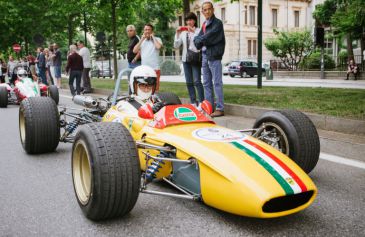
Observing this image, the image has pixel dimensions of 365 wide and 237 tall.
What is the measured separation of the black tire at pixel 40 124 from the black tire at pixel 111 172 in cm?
213

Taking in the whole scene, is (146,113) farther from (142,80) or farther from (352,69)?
(352,69)

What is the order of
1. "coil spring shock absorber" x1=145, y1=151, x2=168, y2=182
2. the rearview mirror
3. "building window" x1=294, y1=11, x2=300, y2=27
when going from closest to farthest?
"coil spring shock absorber" x1=145, y1=151, x2=168, y2=182, the rearview mirror, "building window" x1=294, y1=11, x2=300, y2=27

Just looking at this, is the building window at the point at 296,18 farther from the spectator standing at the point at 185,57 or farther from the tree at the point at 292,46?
the spectator standing at the point at 185,57

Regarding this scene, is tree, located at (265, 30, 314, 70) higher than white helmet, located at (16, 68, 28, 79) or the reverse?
higher

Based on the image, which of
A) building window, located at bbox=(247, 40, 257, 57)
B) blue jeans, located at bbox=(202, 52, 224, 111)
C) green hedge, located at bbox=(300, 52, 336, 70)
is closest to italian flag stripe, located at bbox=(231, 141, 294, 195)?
blue jeans, located at bbox=(202, 52, 224, 111)

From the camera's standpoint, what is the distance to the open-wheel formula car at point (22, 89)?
1158 cm

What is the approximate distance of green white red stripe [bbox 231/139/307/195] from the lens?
2.72 meters

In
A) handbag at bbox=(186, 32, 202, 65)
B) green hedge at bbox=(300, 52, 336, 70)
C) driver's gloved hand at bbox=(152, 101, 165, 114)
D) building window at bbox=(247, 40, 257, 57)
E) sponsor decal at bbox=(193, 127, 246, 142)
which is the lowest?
sponsor decal at bbox=(193, 127, 246, 142)

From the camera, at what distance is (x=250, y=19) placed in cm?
4803

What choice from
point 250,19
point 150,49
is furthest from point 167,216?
point 250,19

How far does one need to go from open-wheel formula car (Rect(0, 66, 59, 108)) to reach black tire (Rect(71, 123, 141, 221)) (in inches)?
362

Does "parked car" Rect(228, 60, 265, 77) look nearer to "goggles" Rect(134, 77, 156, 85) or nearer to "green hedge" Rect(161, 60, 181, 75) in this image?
"green hedge" Rect(161, 60, 181, 75)

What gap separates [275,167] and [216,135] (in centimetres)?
62

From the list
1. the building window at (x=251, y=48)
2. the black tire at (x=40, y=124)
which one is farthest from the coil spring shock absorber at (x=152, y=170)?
the building window at (x=251, y=48)
